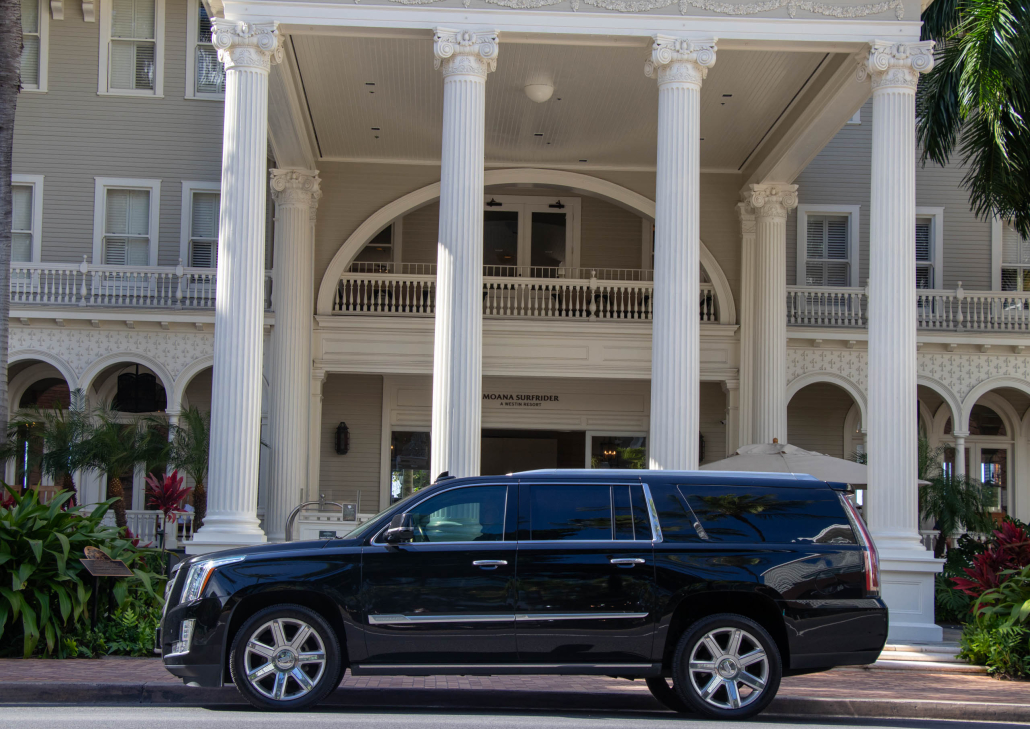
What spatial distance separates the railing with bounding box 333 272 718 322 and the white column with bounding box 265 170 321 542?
5.02 feet

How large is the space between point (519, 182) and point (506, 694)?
49.0ft

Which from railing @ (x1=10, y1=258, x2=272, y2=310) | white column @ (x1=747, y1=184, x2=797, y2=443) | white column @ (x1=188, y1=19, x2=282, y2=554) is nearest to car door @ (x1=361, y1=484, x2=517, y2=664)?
white column @ (x1=188, y1=19, x2=282, y2=554)

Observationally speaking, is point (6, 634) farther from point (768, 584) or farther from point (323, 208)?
point (323, 208)

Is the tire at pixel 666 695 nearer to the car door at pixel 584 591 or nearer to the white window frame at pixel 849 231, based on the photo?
the car door at pixel 584 591

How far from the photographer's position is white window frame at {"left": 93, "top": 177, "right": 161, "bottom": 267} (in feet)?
76.2

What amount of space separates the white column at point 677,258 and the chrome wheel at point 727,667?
21.5 ft

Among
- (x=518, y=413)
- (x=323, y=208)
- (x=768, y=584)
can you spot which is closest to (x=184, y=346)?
(x=323, y=208)

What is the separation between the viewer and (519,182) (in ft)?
75.4

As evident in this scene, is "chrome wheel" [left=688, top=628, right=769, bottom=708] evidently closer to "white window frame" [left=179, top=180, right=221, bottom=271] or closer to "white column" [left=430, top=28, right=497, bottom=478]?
"white column" [left=430, top=28, right=497, bottom=478]

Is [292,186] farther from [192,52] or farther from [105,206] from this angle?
[105,206]

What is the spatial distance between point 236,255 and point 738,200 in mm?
11427

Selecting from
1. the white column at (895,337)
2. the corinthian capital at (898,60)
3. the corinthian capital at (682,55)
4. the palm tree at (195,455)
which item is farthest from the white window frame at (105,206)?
the corinthian capital at (898,60)

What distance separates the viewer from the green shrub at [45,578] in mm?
10914

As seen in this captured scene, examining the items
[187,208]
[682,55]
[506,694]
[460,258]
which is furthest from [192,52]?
[506,694]
